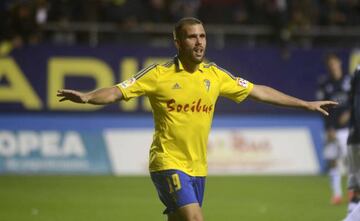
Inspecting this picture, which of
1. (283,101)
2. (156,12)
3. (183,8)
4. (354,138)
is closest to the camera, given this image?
(283,101)

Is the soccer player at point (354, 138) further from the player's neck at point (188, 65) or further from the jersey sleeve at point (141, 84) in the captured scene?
the jersey sleeve at point (141, 84)

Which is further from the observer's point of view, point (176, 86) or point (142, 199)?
point (142, 199)

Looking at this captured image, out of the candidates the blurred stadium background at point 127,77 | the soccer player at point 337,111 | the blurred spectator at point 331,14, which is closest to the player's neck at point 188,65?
the soccer player at point 337,111

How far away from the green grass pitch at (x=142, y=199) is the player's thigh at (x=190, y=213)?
185 inches

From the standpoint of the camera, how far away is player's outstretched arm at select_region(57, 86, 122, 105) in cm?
724

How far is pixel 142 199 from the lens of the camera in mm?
14906

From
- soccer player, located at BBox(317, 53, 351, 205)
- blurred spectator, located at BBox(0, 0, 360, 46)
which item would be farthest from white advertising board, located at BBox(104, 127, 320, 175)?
soccer player, located at BBox(317, 53, 351, 205)

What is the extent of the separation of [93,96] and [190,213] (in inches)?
50.0

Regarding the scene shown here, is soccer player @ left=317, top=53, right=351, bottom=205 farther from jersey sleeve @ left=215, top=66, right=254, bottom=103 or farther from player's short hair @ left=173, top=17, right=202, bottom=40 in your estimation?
player's short hair @ left=173, top=17, right=202, bottom=40

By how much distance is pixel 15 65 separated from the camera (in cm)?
1923

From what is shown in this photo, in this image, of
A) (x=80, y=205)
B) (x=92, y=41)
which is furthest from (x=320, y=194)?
(x=92, y=41)

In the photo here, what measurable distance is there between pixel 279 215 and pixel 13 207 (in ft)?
13.1

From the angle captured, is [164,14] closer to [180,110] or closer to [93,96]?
[180,110]

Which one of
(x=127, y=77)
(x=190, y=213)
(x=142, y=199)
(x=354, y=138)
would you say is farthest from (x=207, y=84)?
(x=127, y=77)
